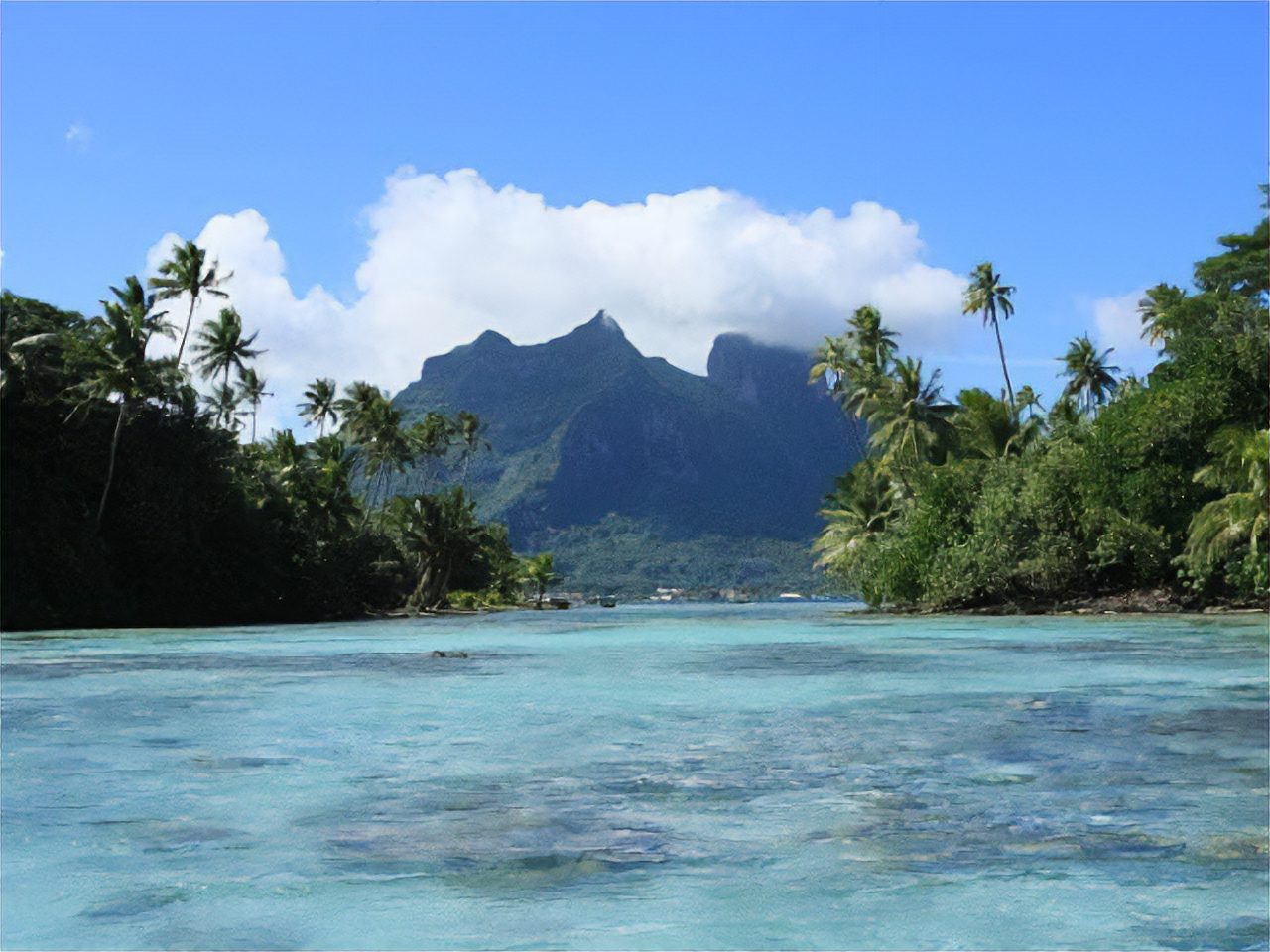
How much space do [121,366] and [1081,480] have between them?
27.8 metres

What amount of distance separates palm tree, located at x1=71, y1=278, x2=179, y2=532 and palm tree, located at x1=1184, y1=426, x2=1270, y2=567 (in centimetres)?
2920

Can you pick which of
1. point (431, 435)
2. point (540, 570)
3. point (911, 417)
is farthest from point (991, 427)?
point (540, 570)

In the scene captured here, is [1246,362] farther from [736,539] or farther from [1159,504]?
[736,539]

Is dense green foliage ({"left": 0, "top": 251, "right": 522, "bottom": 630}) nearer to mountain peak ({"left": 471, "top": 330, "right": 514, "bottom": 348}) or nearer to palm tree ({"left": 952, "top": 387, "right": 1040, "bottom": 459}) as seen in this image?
palm tree ({"left": 952, "top": 387, "right": 1040, "bottom": 459})

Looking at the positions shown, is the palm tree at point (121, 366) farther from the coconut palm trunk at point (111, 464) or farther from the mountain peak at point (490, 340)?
the mountain peak at point (490, 340)

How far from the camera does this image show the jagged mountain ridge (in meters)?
139

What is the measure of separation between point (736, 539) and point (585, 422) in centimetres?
2187

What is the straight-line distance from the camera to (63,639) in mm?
27516

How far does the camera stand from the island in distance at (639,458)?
13225 centimetres

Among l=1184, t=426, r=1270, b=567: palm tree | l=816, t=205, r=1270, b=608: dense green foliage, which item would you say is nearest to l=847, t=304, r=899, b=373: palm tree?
Result: l=816, t=205, r=1270, b=608: dense green foliage

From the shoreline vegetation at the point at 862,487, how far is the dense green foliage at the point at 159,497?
0.08m

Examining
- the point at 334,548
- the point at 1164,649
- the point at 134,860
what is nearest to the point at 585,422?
the point at 334,548

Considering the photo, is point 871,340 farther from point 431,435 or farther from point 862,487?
point 431,435

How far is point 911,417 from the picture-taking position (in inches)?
1746
